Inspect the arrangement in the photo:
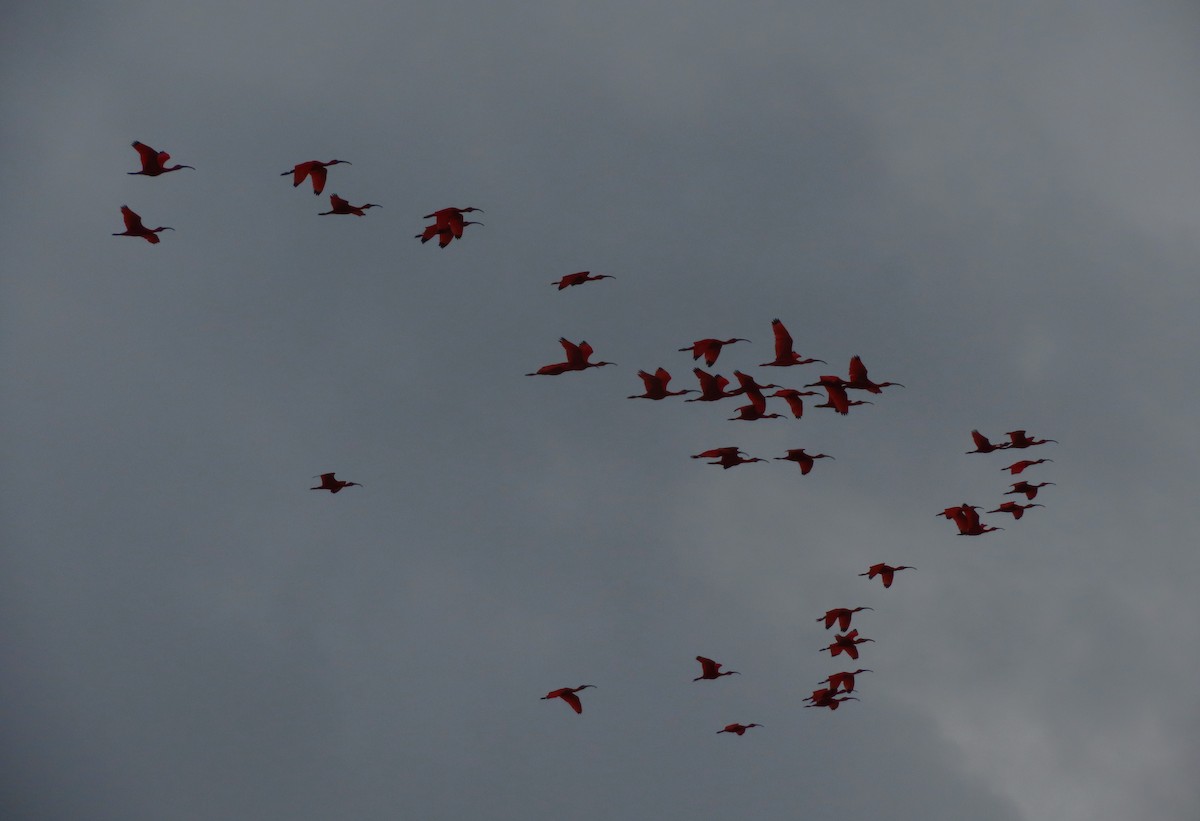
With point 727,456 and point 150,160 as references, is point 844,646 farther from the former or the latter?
point 150,160

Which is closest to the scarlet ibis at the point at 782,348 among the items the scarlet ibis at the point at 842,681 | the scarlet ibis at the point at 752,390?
the scarlet ibis at the point at 752,390

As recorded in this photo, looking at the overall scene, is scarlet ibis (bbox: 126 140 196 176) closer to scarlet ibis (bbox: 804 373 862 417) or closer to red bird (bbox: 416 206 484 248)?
red bird (bbox: 416 206 484 248)

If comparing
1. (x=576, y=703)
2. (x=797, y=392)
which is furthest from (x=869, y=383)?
(x=576, y=703)

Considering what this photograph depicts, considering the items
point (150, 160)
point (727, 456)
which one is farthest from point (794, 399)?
point (150, 160)

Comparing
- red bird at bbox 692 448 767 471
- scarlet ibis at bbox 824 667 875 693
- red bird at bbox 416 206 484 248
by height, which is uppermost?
red bird at bbox 416 206 484 248

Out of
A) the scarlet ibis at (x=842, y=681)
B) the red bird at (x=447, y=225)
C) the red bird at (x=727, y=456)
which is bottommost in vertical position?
the scarlet ibis at (x=842, y=681)

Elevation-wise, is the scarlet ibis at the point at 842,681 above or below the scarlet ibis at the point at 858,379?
below

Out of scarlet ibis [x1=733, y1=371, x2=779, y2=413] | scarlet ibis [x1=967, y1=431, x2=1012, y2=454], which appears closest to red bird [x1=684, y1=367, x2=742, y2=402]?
scarlet ibis [x1=733, y1=371, x2=779, y2=413]

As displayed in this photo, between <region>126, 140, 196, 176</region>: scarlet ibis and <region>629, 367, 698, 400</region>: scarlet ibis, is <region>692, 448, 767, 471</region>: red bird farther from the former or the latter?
<region>126, 140, 196, 176</region>: scarlet ibis

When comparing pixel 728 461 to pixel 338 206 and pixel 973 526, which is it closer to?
pixel 973 526

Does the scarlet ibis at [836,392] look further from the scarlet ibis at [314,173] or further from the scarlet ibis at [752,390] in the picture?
the scarlet ibis at [314,173]

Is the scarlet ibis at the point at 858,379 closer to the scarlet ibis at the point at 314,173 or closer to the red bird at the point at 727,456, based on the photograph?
the red bird at the point at 727,456

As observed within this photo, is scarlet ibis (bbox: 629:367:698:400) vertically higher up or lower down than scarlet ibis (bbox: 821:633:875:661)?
higher up

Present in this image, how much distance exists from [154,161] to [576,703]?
96.8 feet
